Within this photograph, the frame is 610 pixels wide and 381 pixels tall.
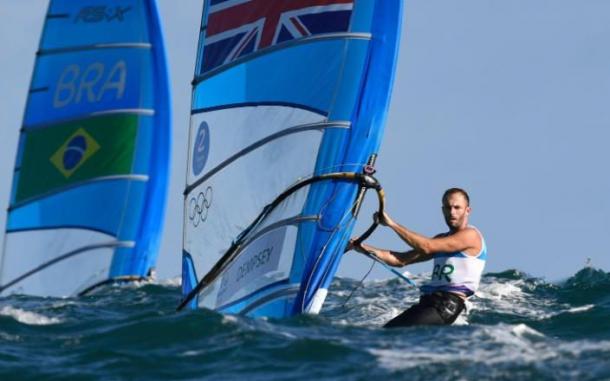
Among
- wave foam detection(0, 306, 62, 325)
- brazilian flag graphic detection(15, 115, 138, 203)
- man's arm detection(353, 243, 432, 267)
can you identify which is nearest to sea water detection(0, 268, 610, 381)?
wave foam detection(0, 306, 62, 325)

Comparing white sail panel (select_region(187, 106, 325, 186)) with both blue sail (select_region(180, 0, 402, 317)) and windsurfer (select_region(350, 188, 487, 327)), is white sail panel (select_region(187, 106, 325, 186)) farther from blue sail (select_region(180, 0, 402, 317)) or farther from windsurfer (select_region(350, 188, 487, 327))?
windsurfer (select_region(350, 188, 487, 327))

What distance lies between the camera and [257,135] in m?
14.9

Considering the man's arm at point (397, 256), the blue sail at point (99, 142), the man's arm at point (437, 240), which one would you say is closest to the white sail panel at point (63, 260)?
the blue sail at point (99, 142)

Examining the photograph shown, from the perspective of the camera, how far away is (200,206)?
51.4 feet

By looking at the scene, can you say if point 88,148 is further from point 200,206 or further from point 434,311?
point 434,311

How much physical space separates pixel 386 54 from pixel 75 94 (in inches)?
285

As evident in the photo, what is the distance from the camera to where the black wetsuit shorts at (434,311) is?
43.2 feet

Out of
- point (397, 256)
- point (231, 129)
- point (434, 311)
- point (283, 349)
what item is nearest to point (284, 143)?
point (231, 129)

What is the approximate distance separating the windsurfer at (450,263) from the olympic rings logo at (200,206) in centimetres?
274

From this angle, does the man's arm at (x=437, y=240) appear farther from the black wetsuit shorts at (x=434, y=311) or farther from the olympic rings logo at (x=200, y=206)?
the olympic rings logo at (x=200, y=206)

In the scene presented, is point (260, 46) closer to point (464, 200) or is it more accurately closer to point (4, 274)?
point (464, 200)

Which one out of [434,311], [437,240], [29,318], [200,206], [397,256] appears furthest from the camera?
[200,206]

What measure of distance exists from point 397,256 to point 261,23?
2800mm

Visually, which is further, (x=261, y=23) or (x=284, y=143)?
(x=261, y=23)
